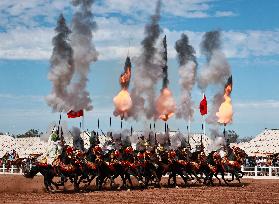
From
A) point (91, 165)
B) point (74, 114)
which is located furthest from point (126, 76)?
point (91, 165)

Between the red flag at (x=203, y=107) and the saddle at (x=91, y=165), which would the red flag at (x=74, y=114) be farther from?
the saddle at (x=91, y=165)

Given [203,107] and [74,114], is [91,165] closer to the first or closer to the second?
[74,114]

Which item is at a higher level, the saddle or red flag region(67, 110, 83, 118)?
red flag region(67, 110, 83, 118)

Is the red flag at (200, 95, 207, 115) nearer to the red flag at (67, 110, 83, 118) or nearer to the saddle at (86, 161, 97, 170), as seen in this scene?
the red flag at (67, 110, 83, 118)

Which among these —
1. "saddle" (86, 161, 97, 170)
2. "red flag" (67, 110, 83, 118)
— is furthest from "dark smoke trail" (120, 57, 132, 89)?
"saddle" (86, 161, 97, 170)

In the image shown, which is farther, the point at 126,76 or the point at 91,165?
the point at 126,76

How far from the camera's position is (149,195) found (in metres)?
25.6

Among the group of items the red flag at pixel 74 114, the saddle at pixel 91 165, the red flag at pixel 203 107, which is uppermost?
the red flag at pixel 203 107

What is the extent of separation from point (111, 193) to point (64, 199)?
390 cm

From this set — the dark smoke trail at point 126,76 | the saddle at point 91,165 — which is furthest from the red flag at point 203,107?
the saddle at point 91,165

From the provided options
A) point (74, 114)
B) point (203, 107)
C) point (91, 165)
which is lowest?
point (91, 165)

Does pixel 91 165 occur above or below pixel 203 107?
below

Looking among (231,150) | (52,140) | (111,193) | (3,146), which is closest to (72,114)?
(52,140)

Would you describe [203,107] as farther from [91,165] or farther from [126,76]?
[91,165]
